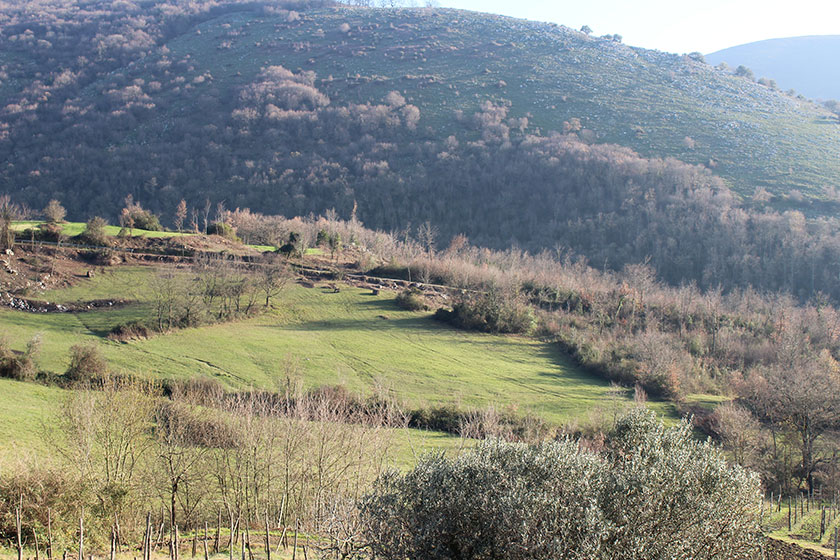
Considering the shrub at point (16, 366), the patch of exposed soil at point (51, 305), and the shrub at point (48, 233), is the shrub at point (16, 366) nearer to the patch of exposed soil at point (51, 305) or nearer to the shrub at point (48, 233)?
the patch of exposed soil at point (51, 305)

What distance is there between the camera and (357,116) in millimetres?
143500

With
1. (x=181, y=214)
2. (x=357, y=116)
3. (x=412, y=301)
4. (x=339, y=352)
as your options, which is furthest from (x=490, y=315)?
(x=357, y=116)

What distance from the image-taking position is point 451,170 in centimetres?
12838

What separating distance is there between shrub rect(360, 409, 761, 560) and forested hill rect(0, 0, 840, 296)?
83.4 m

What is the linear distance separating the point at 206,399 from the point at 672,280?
78.0 m

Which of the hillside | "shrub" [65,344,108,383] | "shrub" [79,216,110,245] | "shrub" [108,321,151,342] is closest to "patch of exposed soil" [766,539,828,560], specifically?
"shrub" [65,344,108,383]

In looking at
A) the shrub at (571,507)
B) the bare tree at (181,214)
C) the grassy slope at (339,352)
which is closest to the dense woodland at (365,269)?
the shrub at (571,507)

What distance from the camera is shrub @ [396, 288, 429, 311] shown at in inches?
2466

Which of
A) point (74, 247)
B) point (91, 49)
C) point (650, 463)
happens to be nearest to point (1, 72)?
point (91, 49)

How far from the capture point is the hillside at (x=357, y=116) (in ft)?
403

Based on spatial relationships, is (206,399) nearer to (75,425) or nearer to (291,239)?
(75,425)

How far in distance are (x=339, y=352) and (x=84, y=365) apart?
18525 mm

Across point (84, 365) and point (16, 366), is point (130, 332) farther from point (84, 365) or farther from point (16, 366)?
point (16, 366)

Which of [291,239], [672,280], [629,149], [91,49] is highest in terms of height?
[91,49]
